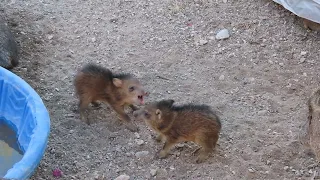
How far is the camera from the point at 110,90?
187 inches

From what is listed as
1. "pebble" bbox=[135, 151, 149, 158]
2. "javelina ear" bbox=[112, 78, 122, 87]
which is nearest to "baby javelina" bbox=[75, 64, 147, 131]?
"javelina ear" bbox=[112, 78, 122, 87]

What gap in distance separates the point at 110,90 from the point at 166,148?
0.65 metres

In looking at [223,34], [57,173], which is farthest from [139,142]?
[223,34]

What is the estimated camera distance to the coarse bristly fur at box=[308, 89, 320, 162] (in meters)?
4.34

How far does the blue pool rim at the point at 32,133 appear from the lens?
3.71 metres

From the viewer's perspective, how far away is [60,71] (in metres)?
5.38

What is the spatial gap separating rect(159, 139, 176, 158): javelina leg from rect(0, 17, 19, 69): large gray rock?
1.64 metres

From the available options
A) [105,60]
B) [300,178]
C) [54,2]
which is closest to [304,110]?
[300,178]

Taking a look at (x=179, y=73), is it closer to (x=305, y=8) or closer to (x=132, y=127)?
(x=132, y=127)

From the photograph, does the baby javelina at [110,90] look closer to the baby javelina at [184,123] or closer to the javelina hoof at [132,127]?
the javelina hoof at [132,127]

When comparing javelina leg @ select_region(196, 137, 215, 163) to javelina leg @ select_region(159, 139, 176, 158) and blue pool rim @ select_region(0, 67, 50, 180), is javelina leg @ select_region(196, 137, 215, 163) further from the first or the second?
blue pool rim @ select_region(0, 67, 50, 180)

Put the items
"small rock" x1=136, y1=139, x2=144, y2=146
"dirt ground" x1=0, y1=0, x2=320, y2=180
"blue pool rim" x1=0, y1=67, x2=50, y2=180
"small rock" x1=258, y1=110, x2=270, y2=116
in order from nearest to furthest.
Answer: "blue pool rim" x1=0, y1=67, x2=50, y2=180 → "dirt ground" x1=0, y1=0, x2=320, y2=180 → "small rock" x1=136, y1=139, x2=144, y2=146 → "small rock" x1=258, y1=110, x2=270, y2=116

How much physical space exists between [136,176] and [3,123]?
3.55ft

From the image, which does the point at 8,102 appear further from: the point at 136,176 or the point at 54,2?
the point at 54,2
